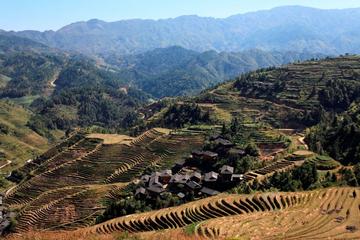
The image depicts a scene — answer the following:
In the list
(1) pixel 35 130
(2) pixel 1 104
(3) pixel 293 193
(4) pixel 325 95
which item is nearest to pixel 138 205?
(3) pixel 293 193

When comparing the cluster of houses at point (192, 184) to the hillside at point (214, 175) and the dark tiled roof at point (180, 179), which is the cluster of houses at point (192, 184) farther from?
the hillside at point (214, 175)

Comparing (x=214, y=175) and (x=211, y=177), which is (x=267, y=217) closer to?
(x=211, y=177)

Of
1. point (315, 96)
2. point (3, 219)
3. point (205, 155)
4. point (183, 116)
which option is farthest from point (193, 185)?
point (315, 96)

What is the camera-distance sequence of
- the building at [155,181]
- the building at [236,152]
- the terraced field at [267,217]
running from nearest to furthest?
the terraced field at [267,217] < the building at [155,181] < the building at [236,152]

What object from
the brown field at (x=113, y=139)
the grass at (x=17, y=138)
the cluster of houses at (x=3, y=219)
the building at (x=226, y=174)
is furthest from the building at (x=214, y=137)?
the grass at (x=17, y=138)

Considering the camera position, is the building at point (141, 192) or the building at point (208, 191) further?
the building at point (141, 192)

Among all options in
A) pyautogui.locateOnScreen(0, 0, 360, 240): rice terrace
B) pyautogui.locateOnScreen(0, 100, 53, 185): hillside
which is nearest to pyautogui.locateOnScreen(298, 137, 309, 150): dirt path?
pyautogui.locateOnScreen(0, 0, 360, 240): rice terrace
